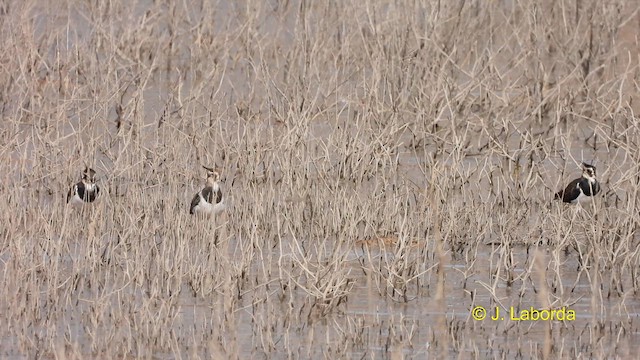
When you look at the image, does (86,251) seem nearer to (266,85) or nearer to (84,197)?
(84,197)

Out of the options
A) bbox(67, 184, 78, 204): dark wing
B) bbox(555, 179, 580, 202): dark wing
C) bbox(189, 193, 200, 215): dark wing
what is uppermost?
bbox(555, 179, 580, 202): dark wing

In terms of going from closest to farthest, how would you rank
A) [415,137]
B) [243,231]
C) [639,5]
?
[243,231] < [415,137] < [639,5]

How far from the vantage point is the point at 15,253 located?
6.79 meters

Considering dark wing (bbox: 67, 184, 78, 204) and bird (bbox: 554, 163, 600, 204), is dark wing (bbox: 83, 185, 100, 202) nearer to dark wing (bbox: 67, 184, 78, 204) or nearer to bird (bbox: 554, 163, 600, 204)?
dark wing (bbox: 67, 184, 78, 204)

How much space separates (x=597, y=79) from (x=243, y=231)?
509 centimetres

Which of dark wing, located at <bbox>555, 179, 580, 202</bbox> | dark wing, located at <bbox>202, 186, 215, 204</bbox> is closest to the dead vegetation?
dark wing, located at <bbox>555, 179, 580, 202</bbox>

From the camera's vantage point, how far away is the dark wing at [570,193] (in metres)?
8.19

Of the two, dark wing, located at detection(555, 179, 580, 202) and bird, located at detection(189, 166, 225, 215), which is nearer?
bird, located at detection(189, 166, 225, 215)

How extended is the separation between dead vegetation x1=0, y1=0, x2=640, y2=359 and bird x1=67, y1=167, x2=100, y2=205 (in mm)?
110

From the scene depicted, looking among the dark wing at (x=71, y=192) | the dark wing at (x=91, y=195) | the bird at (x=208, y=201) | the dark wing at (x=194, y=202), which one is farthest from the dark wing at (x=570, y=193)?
the dark wing at (x=71, y=192)

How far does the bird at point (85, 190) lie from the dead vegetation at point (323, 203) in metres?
0.11

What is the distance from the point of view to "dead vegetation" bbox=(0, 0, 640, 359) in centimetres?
597

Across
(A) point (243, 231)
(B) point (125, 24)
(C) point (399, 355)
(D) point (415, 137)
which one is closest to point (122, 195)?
(A) point (243, 231)

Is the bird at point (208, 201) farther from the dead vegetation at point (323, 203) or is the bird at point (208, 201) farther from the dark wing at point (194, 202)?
the dead vegetation at point (323, 203)
